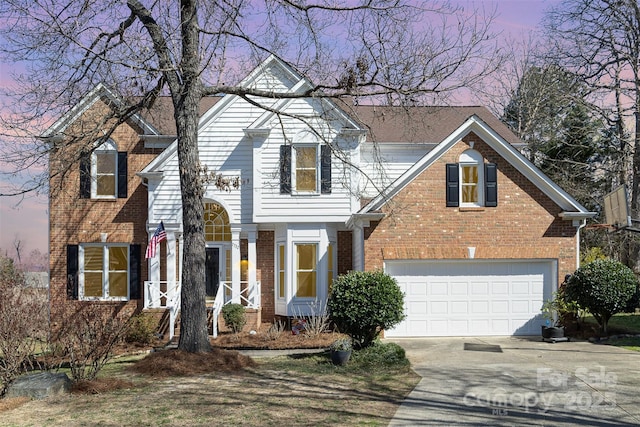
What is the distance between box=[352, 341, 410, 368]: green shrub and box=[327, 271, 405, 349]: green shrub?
0.48 metres

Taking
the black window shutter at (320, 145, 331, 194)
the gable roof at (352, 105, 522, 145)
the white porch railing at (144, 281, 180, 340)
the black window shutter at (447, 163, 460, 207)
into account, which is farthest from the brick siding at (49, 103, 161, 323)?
the black window shutter at (447, 163, 460, 207)

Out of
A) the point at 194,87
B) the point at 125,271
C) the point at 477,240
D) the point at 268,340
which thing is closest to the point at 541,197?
Answer: the point at 477,240

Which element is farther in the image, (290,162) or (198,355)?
(290,162)

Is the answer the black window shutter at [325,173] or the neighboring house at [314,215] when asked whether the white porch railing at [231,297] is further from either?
the black window shutter at [325,173]

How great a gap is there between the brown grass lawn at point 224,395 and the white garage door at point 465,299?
211 inches

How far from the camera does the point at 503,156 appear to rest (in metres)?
20.7

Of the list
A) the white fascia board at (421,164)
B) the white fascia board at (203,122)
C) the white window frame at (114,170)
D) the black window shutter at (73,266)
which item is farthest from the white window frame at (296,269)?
the black window shutter at (73,266)

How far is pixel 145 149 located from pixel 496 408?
16.5 m

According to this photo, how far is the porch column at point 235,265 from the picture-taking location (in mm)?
22609

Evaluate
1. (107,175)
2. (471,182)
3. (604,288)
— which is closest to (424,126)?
(471,182)

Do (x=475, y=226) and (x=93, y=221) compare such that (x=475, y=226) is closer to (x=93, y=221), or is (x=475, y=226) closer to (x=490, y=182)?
(x=490, y=182)

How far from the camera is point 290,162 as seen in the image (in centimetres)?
2198

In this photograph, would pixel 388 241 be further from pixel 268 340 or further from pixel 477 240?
pixel 268 340

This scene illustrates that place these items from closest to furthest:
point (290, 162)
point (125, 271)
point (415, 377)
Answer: point (415, 377) < point (290, 162) < point (125, 271)
